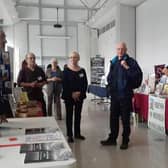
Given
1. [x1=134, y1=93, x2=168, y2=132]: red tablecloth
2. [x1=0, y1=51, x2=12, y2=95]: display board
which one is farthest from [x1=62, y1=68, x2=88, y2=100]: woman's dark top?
[x1=0, y1=51, x2=12, y2=95]: display board

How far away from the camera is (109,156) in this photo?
373cm

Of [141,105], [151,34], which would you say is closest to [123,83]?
[141,105]

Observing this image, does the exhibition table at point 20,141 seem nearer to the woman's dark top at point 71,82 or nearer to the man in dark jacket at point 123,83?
the man in dark jacket at point 123,83

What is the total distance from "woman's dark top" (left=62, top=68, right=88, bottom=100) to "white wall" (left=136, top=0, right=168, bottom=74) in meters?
3.04

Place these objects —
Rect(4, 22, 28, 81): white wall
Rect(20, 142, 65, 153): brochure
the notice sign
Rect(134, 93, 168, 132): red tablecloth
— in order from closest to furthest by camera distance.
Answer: Rect(20, 142, 65, 153): brochure, the notice sign, Rect(134, 93, 168, 132): red tablecloth, Rect(4, 22, 28, 81): white wall

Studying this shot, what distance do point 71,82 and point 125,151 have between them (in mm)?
1370

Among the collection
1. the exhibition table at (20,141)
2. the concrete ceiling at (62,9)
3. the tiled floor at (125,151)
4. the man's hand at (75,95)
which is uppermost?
the concrete ceiling at (62,9)

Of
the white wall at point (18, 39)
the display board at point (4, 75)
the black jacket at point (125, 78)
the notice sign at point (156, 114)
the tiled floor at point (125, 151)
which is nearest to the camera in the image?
the display board at point (4, 75)

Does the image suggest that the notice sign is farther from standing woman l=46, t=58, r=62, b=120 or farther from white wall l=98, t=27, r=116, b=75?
white wall l=98, t=27, r=116, b=75

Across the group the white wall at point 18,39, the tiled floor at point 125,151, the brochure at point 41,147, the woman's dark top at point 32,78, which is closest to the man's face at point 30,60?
the woman's dark top at point 32,78

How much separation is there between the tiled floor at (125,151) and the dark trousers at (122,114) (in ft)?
0.71

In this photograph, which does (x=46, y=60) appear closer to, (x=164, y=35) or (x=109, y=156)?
(x=164, y=35)

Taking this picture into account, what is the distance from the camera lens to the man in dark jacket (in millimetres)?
3930

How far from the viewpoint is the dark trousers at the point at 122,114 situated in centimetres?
399
